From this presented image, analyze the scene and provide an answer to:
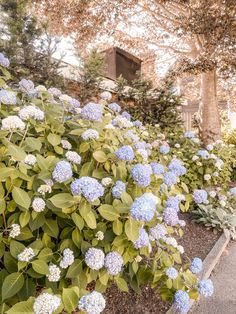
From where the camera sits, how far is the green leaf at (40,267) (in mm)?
1242

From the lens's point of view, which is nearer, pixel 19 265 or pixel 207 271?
pixel 19 265

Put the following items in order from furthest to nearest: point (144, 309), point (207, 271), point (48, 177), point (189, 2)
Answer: point (189, 2), point (207, 271), point (144, 309), point (48, 177)

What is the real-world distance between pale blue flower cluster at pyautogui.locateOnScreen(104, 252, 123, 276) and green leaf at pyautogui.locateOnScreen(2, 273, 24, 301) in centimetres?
40

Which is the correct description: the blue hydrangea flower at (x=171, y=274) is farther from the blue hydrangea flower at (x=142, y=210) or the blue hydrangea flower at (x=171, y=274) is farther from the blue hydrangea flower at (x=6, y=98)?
the blue hydrangea flower at (x=6, y=98)

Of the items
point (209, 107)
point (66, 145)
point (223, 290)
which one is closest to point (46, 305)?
point (66, 145)

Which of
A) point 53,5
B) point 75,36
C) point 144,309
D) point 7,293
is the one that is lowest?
point 144,309

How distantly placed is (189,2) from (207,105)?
2606 millimetres

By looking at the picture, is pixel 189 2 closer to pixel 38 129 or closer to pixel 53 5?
pixel 53 5

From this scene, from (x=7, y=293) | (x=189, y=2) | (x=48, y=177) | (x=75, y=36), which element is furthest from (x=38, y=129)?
(x=75, y=36)

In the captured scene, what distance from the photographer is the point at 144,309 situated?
210 cm

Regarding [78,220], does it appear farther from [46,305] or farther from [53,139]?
[53,139]

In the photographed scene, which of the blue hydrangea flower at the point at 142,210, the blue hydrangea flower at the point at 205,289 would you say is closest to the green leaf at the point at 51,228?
the blue hydrangea flower at the point at 142,210

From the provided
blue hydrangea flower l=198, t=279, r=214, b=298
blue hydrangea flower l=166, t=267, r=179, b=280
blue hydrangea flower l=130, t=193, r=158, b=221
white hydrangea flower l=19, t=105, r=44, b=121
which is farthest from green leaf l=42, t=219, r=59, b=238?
blue hydrangea flower l=198, t=279, r=214, b=298

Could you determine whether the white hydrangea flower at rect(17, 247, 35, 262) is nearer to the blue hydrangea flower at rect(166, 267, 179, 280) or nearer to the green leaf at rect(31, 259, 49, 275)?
the green leaf at rect(31, 259, 49, 275)
